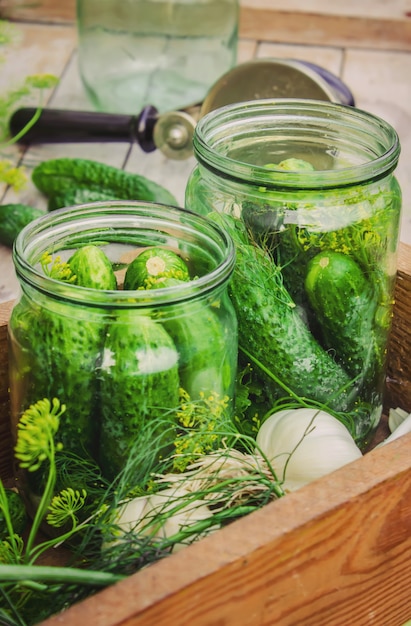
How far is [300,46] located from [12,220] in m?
0.99

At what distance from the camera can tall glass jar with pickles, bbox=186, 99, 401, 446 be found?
69cm

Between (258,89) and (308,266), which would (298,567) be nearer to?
(308,266)

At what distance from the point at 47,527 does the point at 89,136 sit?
0.95m

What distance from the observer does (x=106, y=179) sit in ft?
4.37

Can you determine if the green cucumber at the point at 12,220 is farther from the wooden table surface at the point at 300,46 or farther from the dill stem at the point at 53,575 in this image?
the dill stem at the point at 53,575

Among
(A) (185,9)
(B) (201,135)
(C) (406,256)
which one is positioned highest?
(B) (201,135)

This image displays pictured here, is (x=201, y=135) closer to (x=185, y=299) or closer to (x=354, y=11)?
(x=185, y=299)

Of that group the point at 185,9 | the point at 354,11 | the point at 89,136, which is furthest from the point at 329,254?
the point at 354,11

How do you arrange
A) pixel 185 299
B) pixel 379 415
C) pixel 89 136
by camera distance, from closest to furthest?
pixel 185 299, pixel 379 415, pixel 89 136

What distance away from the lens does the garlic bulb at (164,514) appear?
0.58 m

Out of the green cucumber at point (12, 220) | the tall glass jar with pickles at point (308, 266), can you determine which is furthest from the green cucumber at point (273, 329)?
the green cucumber at point (12, 220)

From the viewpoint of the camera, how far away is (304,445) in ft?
2.15

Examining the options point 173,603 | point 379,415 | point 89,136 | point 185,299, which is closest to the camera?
point 173,603

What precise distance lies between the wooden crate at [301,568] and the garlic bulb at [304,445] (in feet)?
0.20
